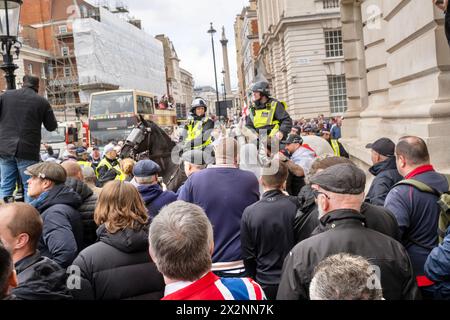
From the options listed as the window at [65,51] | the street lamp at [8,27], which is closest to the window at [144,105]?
the street lamp at [8,27]

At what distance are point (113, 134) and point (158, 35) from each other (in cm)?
8815

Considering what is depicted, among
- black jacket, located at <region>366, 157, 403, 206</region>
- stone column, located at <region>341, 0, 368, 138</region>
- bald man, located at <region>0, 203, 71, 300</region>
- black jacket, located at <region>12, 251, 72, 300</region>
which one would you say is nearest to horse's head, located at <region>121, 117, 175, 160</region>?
black jacket, located at <region>366, 157, 403, 206</region>

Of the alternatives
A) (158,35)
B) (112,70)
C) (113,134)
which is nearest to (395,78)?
(113,134)

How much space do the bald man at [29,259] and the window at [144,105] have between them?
81.1 feet

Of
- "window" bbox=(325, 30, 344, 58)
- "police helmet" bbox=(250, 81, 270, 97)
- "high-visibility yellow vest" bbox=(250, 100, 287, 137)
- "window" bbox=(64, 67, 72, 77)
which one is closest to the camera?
"police helmet" bbox=(250, 81, 270, 97)

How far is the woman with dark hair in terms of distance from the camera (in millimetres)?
3252

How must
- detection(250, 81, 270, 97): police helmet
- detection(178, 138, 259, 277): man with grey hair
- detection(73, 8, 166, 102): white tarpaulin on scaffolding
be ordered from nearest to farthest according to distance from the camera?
detection(178, 138, 259, 277): man with grey hair → detection(250, 81, 270, 97): police helmet → detection(73, 8, 166, 102): white tarpaulin on scaffolding

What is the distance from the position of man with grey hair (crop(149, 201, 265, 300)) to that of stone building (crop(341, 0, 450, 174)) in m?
4.48

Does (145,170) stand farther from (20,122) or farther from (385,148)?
(385,148)

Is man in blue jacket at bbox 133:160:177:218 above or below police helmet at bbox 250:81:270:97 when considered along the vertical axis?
below

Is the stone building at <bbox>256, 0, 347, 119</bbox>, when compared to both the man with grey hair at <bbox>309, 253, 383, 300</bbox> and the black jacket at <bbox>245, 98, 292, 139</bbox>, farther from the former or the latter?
the man with grey hair at <bbox>309, 253, 383, 300</bbox>

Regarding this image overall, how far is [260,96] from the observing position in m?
8.02

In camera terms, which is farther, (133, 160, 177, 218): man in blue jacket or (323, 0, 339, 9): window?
(323, 0, 339, 9): window
